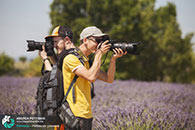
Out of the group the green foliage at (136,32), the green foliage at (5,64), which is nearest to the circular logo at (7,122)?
the green foliage at (136,32)

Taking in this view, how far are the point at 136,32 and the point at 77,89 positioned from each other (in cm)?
1517

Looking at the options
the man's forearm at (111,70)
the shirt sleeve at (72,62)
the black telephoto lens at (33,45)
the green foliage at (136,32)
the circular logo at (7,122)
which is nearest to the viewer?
the shirt sleeve at (72,62)

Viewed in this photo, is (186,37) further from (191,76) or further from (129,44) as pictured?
(129,44)

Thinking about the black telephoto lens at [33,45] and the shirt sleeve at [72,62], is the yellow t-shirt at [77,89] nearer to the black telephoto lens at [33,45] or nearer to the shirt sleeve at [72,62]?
the shirt sleeve at [72,62]

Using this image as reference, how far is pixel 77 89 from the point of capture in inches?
82.7

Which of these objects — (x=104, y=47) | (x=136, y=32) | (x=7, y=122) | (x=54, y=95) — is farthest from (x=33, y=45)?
(x=136, y=32)

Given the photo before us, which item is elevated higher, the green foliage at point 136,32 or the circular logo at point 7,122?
the green foliage at point 136,32

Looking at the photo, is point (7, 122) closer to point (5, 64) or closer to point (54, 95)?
point (54, 95)

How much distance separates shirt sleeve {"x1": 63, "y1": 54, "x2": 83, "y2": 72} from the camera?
2.03m

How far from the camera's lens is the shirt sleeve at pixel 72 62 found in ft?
6.67

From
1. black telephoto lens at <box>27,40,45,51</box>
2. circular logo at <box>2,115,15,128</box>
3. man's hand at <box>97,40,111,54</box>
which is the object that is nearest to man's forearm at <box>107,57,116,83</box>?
man's hand at <box>97,40,111,54</box>

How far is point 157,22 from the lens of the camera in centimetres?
2144

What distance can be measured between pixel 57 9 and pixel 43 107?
15517mm

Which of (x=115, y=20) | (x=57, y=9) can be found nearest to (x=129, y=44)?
(x=115, y=20)
